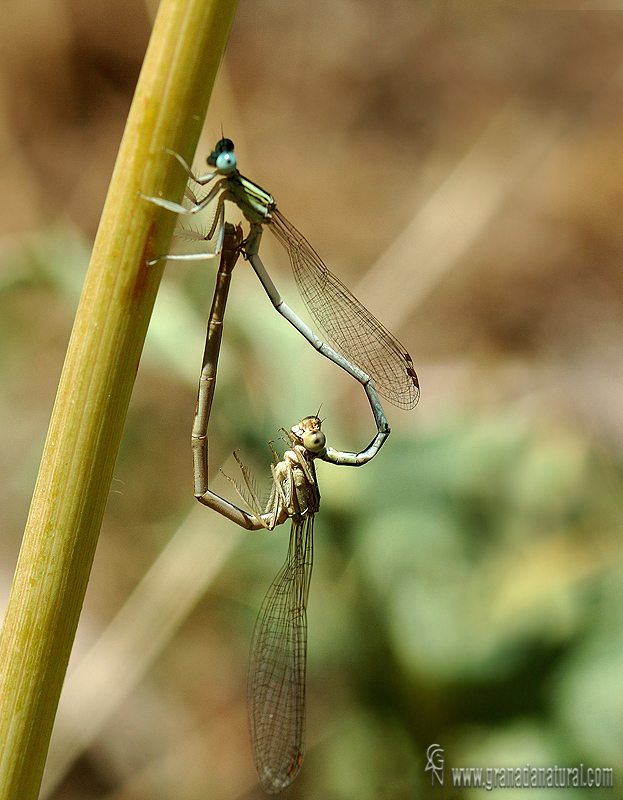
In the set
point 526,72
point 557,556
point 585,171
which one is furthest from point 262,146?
point 557,556

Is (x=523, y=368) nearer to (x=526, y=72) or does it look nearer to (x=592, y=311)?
(x=592, y=311)

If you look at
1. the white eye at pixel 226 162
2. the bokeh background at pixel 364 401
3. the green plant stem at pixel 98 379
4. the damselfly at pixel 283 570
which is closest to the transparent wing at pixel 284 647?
the damselfly at pixel 283 570

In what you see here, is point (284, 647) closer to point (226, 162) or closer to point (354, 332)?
point (354, 332)

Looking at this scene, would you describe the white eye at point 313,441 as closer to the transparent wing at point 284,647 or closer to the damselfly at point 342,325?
the damselfly at point 342,325

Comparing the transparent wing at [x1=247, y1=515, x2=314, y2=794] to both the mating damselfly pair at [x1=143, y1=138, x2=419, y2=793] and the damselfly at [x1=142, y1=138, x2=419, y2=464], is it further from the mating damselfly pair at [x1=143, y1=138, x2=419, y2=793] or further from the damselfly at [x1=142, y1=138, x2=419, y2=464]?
the damselfly at [x1=142, y1=138, x2=419, y2=464]

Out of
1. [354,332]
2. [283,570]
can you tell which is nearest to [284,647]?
[283,570]

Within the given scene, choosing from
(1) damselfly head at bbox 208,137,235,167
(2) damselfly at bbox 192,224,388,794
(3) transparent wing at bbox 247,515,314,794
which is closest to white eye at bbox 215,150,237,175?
(1) damselfly head at bbox 208,137,235,167
